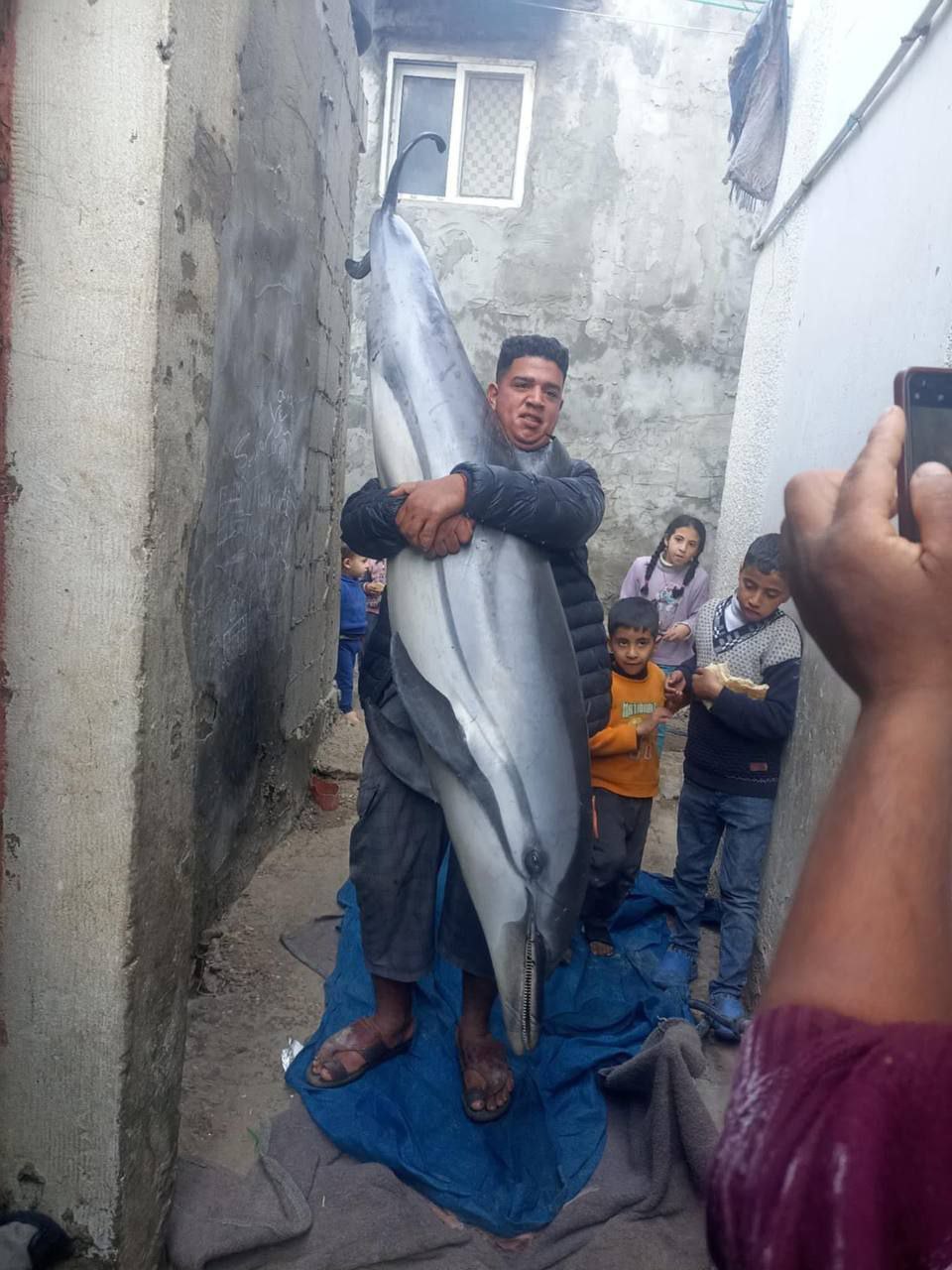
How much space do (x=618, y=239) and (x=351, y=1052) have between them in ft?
22.3

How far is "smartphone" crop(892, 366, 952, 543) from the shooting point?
845 millimetres

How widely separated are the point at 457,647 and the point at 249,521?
1238 mm

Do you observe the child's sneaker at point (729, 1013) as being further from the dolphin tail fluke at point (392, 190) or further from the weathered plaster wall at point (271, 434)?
the dolphin tail fluke at point (392, 190)

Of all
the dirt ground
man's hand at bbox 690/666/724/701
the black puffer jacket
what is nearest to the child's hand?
man's hand at bbox 690/666/724/701

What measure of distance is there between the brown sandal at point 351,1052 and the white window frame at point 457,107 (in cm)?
683

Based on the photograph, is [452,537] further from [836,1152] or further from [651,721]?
[836,1152]

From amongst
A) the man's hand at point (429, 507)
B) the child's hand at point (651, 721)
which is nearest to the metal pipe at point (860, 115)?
the man's hand at point (429, 507)

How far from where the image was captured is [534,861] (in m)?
2.15

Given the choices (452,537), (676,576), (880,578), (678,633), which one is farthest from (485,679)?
(676,576)

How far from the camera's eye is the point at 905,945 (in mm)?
584

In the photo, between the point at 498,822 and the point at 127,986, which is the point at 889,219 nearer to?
the point at 498,822

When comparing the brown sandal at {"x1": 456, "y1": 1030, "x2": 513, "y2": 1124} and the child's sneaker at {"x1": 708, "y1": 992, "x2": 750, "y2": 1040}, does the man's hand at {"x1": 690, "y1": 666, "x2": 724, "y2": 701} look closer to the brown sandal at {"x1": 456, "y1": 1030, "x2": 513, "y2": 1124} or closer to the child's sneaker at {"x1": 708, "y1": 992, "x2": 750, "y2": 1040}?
the child's sneaker at {"x1": 708, "y1": 992, "x2": 750, "y2": 1040}

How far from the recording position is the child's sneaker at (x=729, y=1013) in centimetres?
299

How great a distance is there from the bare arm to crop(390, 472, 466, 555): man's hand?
1.47 metres
